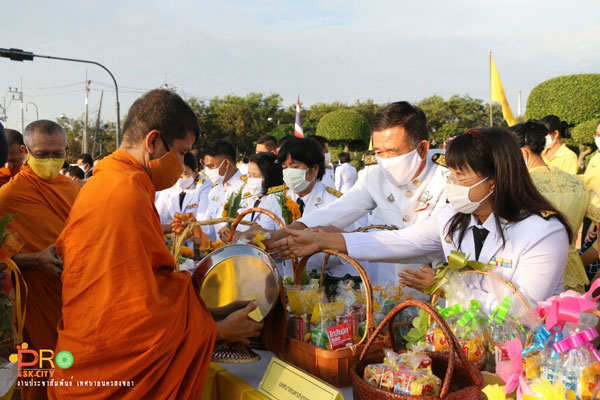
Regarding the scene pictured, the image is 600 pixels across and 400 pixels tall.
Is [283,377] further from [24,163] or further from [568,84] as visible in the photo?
[568,84]

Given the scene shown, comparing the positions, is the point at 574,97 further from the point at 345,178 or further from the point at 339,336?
the point at 339,336

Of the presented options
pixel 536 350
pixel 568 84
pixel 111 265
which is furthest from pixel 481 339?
pixel 568 84

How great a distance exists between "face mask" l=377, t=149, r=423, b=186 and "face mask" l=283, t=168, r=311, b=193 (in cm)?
126

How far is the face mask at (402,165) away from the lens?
339cm

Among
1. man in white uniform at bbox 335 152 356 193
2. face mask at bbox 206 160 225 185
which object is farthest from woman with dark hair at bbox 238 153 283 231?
man in white uniform at bbox 335 152 356 193

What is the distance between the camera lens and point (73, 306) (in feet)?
6.57

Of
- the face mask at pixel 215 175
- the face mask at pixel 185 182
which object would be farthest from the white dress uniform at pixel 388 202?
the face mask at pixel 185 182

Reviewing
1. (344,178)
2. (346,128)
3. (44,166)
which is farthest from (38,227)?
(346,128)

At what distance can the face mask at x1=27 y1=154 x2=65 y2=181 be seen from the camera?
3.69 m

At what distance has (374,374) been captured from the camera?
1.74 meters

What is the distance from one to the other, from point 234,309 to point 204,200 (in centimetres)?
492

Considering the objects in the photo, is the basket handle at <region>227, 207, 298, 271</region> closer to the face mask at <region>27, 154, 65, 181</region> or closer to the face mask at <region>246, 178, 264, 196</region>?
the face mask at <region>27, 154, 65, 181</region>

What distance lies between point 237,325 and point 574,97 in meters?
18.7

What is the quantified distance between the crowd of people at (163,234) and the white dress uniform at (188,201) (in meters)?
3.05
